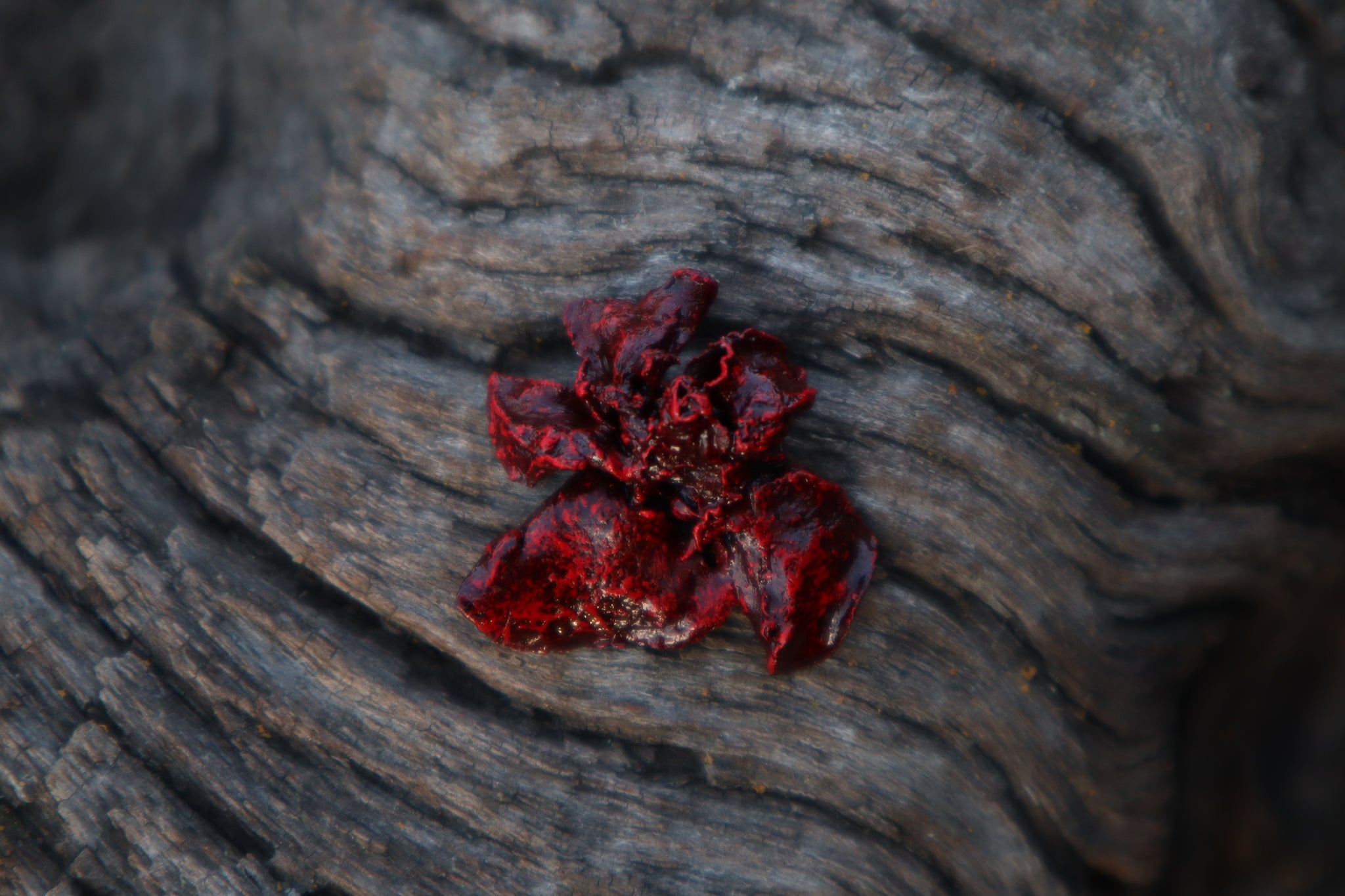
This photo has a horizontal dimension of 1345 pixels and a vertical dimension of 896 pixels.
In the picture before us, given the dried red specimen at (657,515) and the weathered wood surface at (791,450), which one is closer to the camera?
the dried red specimen at (657,515)

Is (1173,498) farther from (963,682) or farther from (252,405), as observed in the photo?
(252,405)

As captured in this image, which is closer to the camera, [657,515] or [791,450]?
[657,515]

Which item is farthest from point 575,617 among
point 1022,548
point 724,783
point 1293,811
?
point 1293,811

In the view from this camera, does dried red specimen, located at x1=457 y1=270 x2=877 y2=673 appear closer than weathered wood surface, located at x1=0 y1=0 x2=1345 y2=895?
Yes

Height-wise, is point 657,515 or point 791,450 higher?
point 791,450
